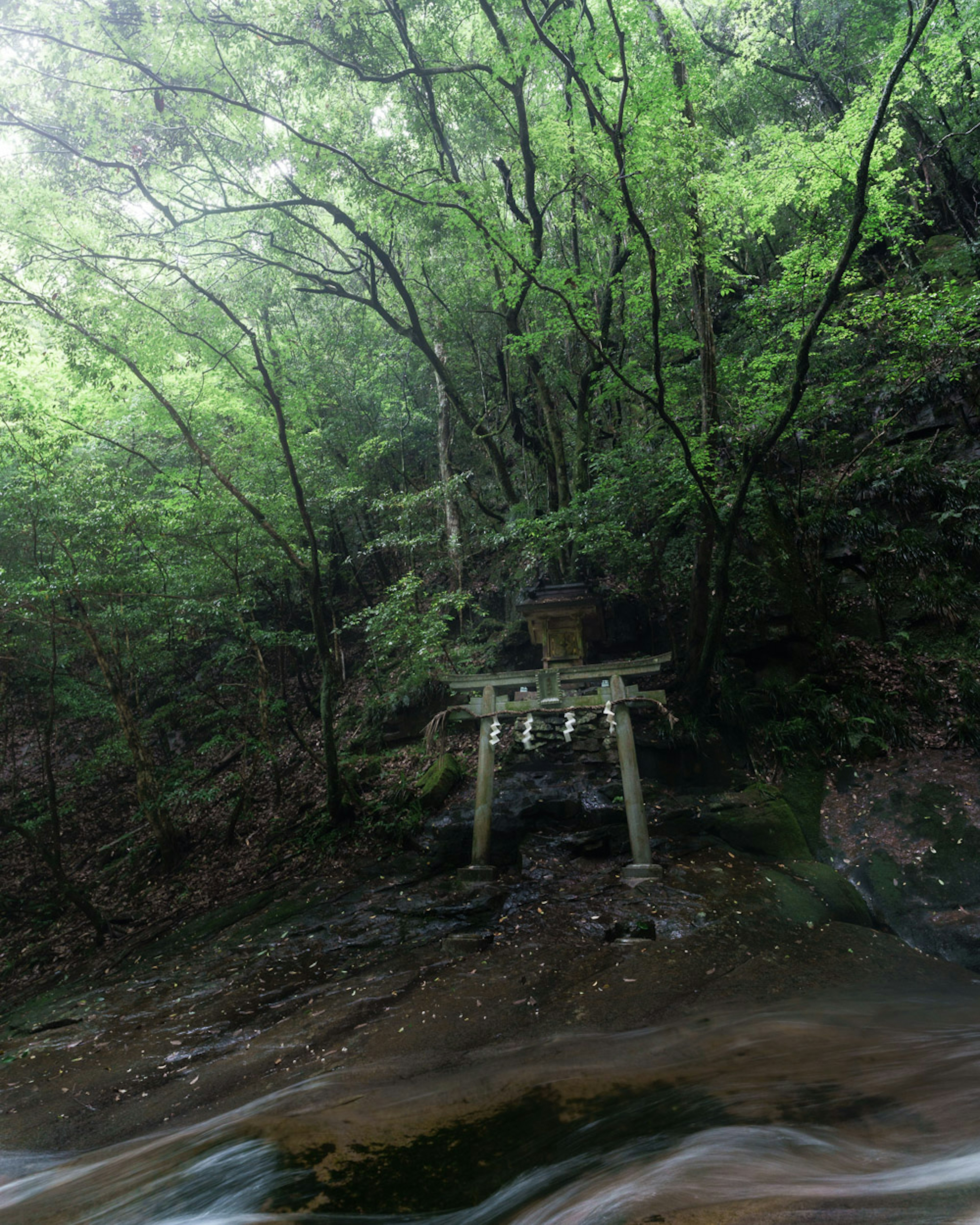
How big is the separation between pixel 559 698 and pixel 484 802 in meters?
1.76

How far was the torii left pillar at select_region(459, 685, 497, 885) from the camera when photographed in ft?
27.8

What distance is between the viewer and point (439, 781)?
10.6 meters

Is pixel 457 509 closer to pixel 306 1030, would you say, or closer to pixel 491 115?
pixel 491 115

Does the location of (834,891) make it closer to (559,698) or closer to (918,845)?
(918,845)

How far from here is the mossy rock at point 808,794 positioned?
8648 millimetres

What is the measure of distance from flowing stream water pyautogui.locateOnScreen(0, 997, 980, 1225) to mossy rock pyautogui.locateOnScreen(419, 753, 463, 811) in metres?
5.74

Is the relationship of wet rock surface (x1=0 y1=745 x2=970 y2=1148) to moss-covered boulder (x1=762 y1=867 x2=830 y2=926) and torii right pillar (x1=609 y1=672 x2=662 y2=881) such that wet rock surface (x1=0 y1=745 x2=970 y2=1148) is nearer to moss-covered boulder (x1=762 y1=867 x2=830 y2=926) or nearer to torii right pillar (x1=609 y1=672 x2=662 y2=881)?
moss-covered boulder (x1=762 y1=867 x2=830 y2=926)

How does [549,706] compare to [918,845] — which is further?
[549,706]

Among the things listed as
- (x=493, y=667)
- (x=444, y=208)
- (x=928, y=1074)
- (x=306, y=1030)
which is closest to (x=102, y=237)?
(x=444, y=208)

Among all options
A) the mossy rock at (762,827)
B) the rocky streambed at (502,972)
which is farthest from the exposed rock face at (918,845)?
the mossy rock at (762,827)

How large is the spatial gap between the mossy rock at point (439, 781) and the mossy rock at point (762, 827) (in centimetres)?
420

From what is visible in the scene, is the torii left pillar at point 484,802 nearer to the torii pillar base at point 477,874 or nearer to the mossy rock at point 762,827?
the torii pillar base at point 477,874

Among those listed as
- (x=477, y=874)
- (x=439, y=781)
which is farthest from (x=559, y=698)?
(x=439, y=781)

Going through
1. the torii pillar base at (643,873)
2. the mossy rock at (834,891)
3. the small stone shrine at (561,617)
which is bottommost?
the mossy rock at (834,891)
